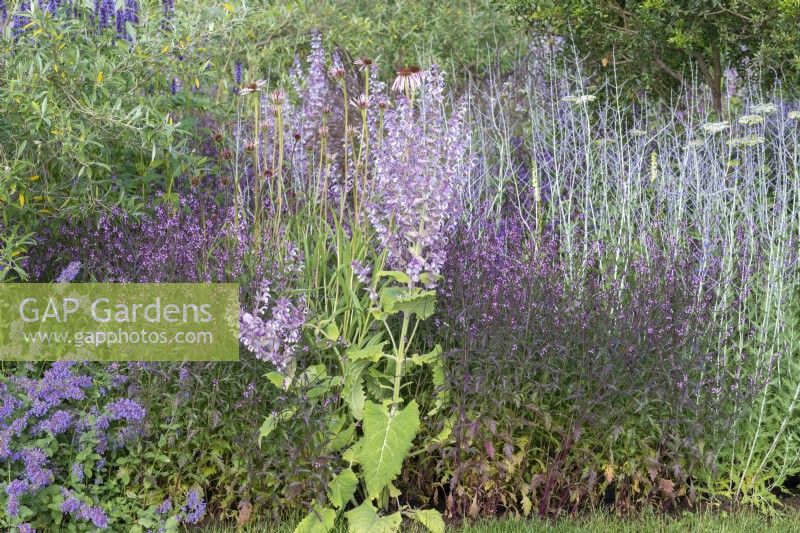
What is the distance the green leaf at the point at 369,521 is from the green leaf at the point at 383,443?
79 mm

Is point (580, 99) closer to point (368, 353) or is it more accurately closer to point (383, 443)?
point (368, 353)

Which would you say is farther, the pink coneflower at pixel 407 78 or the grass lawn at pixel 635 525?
the grass lawn at pixel 635 525

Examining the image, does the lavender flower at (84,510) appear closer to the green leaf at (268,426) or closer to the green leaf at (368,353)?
the green leaf at (268,426)

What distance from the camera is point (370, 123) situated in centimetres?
538

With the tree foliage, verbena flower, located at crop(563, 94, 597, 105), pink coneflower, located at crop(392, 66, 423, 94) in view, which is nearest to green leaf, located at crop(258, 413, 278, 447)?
pink coneflower, located at crop(392, 66, 423, 94)

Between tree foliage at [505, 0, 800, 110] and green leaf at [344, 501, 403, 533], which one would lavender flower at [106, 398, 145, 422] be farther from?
tree foliage at [505, 0, 800, 110]

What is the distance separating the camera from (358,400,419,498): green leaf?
3.74 meters

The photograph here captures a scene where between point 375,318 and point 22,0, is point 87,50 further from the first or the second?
point 375,318

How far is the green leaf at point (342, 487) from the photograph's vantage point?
3.80 m

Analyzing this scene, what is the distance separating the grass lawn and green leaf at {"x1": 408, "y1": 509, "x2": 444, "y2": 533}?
0.17ft

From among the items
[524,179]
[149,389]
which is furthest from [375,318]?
[524,179]

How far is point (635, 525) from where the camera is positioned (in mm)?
4000

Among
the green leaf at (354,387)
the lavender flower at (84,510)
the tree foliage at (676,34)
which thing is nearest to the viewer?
the lavender flower at (84,510)

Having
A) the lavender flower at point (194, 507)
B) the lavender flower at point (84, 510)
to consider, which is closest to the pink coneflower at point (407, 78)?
the lavender flower at point (194, 507)
